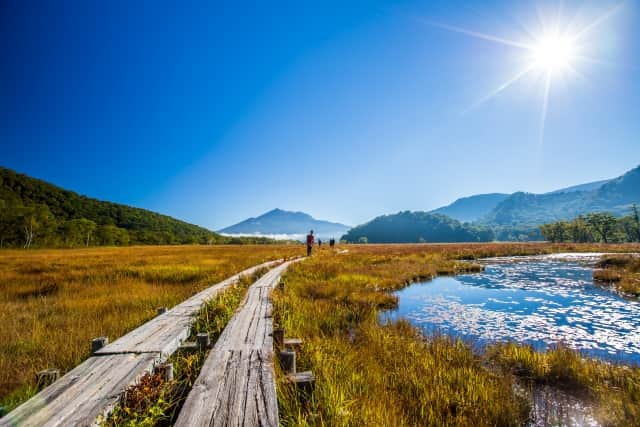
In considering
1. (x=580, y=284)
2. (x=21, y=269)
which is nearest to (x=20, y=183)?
(x=21, y=269)

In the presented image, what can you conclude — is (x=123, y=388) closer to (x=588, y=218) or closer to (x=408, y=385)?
(x=408, y=385)

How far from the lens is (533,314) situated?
10492 millimetres

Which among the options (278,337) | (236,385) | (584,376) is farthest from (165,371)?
(584,376)

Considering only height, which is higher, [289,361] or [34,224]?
[34,224]

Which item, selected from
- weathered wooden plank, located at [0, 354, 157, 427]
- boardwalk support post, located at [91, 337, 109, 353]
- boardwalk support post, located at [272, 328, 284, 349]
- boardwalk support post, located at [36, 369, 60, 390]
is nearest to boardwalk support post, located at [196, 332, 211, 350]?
weathered wooden plank, located at [0, 354, 157, 427]

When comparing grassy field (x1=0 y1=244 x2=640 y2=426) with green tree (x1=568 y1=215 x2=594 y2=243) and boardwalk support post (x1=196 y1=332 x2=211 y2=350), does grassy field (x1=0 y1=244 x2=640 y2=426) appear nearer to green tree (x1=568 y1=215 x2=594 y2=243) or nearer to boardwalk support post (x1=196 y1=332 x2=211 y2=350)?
boardwalk support post (x1=196 y1=332 x2=211 y2=350)

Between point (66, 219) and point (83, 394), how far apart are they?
140337mm

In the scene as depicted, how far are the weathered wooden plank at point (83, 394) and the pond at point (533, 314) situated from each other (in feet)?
26.1

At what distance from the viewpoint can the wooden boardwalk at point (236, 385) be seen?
2.77 meters

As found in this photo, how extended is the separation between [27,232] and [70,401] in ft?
318

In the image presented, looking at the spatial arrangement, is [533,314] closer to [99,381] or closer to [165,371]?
[165,371]

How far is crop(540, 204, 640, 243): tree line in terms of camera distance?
8119 cm

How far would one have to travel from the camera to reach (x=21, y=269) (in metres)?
17.8

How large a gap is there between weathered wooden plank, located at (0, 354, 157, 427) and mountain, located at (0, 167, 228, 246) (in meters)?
94.4
